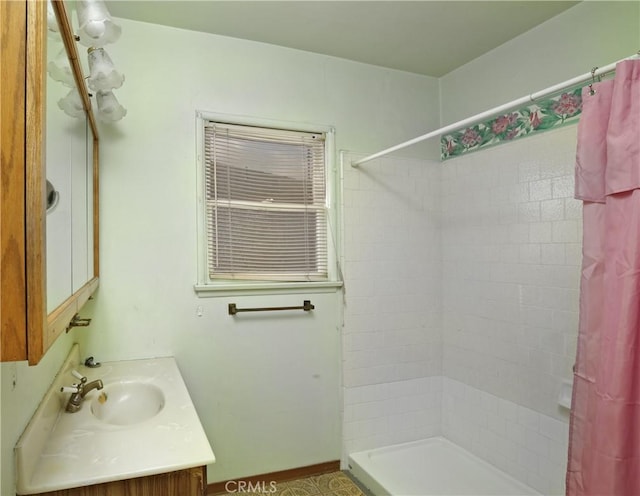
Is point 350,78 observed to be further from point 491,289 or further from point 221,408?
point 221,408

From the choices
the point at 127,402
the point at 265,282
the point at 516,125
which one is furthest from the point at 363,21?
the point at 127,402

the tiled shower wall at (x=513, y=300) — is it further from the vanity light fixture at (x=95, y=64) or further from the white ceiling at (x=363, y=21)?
the vanity light fixture at (x=95, y=64)

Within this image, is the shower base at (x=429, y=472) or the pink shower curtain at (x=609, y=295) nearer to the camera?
the pink shower curtain at (x=609, y=295)

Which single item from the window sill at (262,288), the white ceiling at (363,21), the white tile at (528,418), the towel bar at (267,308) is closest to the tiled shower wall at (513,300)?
the white tile at (528,418)

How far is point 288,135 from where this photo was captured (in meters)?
2.56

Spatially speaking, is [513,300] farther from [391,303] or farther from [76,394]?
[76,394]

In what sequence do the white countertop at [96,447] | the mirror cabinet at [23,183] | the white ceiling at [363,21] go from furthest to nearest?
the white ceiling at [363,21] < the white countertop at [96,447] < the mirror cabinet at [23,183]

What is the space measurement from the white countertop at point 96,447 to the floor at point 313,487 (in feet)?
3.71

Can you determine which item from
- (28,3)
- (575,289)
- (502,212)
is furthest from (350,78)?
(28,3)

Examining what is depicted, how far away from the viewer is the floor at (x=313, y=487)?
2.34m

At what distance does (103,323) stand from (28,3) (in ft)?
5.74

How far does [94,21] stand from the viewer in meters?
1.48

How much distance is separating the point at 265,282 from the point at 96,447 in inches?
53.7

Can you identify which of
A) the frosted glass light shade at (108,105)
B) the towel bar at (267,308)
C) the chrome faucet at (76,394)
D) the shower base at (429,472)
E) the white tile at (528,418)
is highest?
the frosted glass light shade at (108,105)
